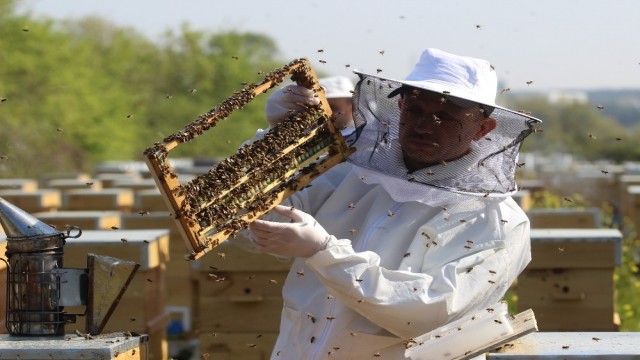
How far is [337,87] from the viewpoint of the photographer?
272 inches

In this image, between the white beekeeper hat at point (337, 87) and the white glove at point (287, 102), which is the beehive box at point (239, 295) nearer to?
the white beekeeper hat at point (337, 87)

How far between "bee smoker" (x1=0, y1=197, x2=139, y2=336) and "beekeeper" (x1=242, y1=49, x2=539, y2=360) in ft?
1.58

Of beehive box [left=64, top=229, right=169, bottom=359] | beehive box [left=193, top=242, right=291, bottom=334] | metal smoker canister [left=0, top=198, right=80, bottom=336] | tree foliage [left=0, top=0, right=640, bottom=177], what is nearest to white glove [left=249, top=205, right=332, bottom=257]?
metal smoker canister [left=0, top=198, right=80, bottom=336]

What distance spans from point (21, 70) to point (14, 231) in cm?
3095

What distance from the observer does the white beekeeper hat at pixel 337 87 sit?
664 centimetres

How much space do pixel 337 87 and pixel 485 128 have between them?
3.02 m

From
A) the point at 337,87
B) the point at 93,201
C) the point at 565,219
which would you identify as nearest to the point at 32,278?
the point at 337,87

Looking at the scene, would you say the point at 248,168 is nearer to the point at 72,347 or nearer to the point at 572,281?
the point at 72,347

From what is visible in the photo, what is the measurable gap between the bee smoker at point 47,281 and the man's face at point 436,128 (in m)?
1.01

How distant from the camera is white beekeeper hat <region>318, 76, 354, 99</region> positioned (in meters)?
6.64

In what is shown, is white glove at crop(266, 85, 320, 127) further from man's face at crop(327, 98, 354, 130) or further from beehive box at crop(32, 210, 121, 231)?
beehive box at crop(32, 210, 121, 231)

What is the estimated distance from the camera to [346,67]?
161 inches

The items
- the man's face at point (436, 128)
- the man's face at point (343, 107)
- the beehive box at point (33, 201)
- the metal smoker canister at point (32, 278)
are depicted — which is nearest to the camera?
the metal smoker canister at point (32, 278)

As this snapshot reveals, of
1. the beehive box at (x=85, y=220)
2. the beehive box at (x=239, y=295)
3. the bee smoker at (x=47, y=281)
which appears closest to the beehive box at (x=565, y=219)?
the beehive box at (x=239, y=295)
